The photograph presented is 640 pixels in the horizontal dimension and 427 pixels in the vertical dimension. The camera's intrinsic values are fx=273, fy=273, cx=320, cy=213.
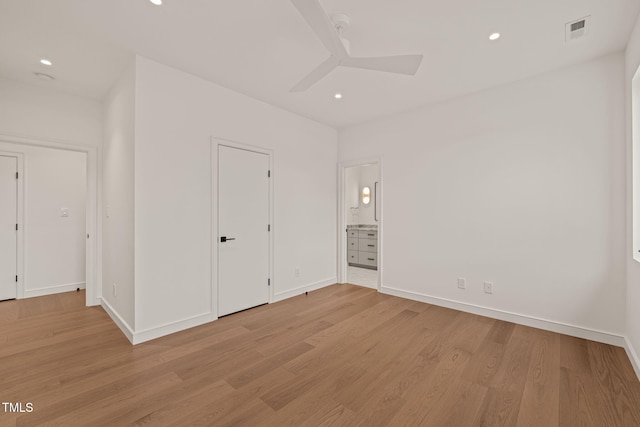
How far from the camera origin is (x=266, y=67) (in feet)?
9.25

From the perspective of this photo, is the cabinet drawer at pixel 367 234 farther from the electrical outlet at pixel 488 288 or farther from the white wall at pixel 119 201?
the white wall at pixel 119 201

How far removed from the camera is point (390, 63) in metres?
2.04

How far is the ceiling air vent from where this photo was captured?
83.9 inches

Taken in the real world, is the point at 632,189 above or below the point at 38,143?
below

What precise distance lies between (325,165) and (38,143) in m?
3.73

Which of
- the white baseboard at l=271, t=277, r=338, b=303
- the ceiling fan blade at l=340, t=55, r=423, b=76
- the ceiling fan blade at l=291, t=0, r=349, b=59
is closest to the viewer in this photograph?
the ceiling fan blade at l=291, t=0, r=349, b=59

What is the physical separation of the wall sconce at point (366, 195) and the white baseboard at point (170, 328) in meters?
4.75

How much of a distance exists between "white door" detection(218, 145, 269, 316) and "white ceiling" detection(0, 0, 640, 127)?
0.95 metres

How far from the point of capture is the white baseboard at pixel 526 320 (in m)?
2.58

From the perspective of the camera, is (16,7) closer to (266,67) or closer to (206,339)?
(266,67)

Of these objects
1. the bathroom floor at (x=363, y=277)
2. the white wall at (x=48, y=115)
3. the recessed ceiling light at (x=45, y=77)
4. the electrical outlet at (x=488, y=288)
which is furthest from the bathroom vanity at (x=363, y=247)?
the recessed ceiling light at (x=45, y=77)

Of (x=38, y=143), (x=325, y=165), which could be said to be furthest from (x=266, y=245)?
(x=38, y=143)

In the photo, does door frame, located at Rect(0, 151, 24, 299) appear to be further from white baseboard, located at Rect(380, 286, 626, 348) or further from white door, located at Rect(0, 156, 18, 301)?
white baseboard, located at Rect(380, 286, 626, 348)

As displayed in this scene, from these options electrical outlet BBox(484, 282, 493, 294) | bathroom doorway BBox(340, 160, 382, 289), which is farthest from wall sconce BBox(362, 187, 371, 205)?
electrical outlet BBox(484, 282, 493, 294)
